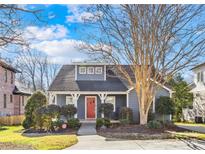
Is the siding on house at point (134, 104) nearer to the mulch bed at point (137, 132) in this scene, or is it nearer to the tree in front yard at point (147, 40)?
the tree in front yard at point (147, 40)

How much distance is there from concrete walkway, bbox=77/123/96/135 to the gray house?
606 millimetres

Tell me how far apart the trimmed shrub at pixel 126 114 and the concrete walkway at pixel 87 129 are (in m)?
1.61

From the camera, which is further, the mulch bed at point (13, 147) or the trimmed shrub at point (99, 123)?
the trimmed shrub at point (99, 123)

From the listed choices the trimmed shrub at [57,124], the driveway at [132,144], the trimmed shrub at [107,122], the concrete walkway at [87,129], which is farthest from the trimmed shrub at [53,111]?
the driveway at [132,144]

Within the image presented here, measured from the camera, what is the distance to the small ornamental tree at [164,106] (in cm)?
1738

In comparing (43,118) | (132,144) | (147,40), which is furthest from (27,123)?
(132,144)

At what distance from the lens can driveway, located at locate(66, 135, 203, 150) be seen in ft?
34.7

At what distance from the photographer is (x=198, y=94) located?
70.7ft

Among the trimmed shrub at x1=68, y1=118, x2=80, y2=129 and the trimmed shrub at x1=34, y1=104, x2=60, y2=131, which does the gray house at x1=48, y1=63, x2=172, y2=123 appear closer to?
the trimmed shrub at x1=68, y1=118, x2=80, y2=129

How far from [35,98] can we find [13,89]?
9.58 m

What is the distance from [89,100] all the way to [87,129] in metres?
2.39

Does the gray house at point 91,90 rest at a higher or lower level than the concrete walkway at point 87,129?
higher
